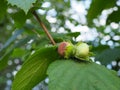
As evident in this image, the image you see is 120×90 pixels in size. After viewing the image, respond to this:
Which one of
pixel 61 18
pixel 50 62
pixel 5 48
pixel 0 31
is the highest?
pixel 50 62

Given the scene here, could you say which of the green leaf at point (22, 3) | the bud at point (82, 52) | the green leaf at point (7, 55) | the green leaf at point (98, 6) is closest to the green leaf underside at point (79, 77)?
the bud at point (82, 52)

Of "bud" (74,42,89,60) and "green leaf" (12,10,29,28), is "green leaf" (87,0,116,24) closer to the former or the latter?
"green leaf" (12,10,29,28)

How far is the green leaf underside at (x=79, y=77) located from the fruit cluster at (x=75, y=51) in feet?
0.09

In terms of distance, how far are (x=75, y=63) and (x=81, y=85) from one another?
11cm

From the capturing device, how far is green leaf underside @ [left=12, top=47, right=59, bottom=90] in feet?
3.99

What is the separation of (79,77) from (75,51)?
130mm

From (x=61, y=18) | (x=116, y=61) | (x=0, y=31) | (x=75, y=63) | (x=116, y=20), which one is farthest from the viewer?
(x=0, y=31)

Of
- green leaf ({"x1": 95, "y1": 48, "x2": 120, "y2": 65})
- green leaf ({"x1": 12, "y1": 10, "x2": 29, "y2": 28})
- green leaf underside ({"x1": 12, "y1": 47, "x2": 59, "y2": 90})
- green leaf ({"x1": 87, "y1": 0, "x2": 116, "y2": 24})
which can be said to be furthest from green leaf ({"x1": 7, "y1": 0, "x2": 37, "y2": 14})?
green leaf ({"x1": 95, "y1": 48, "x2": 120, "y2": 65})

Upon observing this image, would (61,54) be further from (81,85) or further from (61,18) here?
(61,18)

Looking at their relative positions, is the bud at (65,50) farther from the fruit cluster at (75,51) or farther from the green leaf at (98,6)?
the green leaf at (98,6)

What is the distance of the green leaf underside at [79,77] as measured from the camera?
108cm

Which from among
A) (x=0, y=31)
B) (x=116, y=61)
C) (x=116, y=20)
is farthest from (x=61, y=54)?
(x=0, y=31)

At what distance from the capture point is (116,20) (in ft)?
6.41

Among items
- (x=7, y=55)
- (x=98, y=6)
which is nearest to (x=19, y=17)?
(x=7, y=55)
